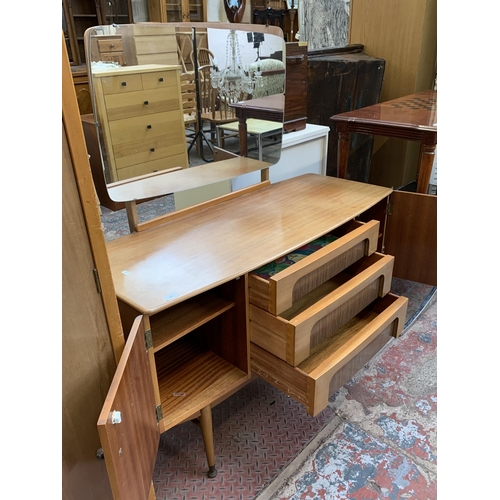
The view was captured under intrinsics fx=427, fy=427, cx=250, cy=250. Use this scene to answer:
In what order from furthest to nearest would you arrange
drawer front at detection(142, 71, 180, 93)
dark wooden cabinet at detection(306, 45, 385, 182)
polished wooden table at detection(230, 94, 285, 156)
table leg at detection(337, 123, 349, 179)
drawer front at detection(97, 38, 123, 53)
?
dark wooden cabinet at detection(306, 45, 385, 182) → table leg at detection(337, 123, 349, 179) → polished wooden table at detection(230, 94, 285, 156) → drawer front at detection(142, 71, 180, 93) → drawer front at detection(97, 38, 123, 53)

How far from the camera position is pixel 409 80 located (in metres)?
2.15

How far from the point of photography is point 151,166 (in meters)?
1.14

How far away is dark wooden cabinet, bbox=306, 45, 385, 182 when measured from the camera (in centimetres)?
194

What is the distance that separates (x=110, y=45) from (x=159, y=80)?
0.47 feet

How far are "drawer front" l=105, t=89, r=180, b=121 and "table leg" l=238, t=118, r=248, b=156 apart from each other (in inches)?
9.6

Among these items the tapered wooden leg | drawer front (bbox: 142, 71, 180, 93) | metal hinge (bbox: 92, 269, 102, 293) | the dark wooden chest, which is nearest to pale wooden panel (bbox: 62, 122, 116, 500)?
metal hinge (bbox: 92, 269, 102, 293)

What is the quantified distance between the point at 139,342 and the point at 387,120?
1231mm

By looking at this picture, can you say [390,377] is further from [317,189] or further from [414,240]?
[317,189]

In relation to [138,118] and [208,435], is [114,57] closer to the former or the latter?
[138,118]

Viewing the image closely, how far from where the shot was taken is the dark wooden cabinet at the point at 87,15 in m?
4.01

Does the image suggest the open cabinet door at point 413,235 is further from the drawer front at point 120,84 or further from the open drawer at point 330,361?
the drawer front at point 120,84

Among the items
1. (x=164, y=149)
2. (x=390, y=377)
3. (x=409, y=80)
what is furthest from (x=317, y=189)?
(x=409, y=80)

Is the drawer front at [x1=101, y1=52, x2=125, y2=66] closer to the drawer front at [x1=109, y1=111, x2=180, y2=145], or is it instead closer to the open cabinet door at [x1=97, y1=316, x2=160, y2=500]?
the drawer front at [x1=109, y1=111, x2=180, y2=145]

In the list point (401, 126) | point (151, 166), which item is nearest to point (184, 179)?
point (151, 166)
